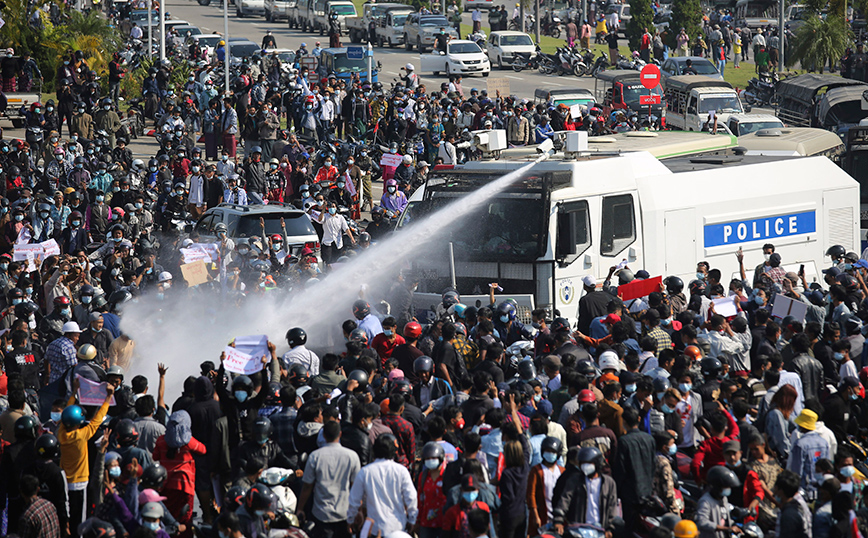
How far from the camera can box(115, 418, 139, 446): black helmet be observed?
8.80 meters

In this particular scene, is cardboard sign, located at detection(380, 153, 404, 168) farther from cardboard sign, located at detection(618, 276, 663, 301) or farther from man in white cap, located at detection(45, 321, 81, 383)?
man in white cap, located at detection(45, 321, 81, 383)

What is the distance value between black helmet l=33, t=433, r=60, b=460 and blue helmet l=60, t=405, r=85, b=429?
34 centimetres

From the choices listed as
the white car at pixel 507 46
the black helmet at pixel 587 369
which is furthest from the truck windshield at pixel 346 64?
the black helmet at pixel 587 369

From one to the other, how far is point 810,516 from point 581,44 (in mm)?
48327

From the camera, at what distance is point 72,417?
925 cm

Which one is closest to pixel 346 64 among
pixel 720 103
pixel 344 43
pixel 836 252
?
pixel 720 103

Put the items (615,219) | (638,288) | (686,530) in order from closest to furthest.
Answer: (686,530), (638,288), (615,219)

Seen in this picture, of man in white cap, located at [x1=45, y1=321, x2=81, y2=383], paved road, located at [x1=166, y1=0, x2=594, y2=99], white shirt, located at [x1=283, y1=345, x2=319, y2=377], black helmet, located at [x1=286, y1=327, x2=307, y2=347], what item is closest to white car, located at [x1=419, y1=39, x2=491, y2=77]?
paved road, located at [x1=166, y1=0, x2=594, y2=99]

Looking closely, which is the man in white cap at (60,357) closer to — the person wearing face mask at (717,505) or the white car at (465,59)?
the person wearing face mask at (717,505)

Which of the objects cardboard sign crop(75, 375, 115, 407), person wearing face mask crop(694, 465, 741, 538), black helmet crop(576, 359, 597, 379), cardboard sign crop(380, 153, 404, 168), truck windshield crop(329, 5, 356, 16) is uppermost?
truck windshield crop(329, 5, 356, 16)

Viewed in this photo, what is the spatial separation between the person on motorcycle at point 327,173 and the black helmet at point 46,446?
14.9 metres

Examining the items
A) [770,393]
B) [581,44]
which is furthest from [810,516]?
[581,44]

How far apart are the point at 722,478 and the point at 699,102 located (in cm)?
2576

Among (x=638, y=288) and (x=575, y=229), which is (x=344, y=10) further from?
(x=638, y=288)
